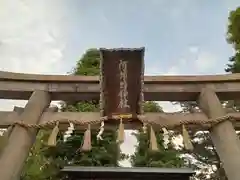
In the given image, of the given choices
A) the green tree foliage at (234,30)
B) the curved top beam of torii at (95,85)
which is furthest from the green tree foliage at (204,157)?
the curved top beam of torii at (95,85)

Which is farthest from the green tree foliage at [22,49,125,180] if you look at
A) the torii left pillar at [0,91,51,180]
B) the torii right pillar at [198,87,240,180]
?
the torii right pillar at [198,87,240,180]

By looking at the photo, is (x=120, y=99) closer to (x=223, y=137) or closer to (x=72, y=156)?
(x=223, y=137)

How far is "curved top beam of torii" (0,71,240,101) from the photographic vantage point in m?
5.82

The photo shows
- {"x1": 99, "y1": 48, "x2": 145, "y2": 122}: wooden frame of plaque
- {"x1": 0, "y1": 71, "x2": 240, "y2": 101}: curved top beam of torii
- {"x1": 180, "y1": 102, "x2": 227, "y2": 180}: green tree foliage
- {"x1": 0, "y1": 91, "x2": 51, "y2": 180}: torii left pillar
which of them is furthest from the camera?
{"x1": 180, "y1": 102, "x2": 227, "y2": 180}: green tree foliage

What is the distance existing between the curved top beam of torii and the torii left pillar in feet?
0.83

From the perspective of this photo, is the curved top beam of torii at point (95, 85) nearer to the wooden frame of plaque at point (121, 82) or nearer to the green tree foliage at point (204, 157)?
the wooden frame of plaque at point (121, 82)

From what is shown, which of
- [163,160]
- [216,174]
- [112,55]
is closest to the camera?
→ [112,55]

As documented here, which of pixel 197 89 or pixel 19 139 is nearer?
pixel 19 139

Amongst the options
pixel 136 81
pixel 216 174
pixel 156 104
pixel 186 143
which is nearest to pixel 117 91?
pixel 136 81

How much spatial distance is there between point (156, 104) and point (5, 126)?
32.0 ft

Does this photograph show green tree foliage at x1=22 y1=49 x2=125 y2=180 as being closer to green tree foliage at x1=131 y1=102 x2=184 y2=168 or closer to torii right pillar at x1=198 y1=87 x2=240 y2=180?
green tree foliage at x1=131 y1=102 x2=184 y2=168

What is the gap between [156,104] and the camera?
1458 cm

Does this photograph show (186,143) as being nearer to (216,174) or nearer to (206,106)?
(206,106)

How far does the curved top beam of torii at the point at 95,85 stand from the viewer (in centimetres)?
582
